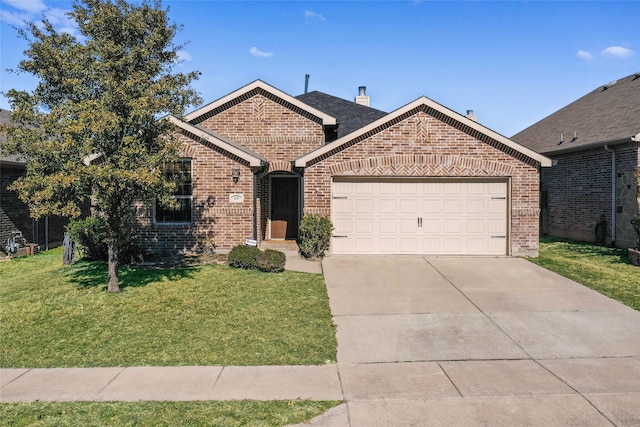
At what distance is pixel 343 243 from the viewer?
1335 centimetres

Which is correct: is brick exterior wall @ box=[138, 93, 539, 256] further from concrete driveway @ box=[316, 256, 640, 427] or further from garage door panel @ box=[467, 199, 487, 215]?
concrete driveway @ box=[316, 256, 640, 427]

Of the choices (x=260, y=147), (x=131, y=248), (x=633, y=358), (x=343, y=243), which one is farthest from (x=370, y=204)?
(x=633, y=358)

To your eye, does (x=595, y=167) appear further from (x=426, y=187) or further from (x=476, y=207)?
(x=426, y=187)

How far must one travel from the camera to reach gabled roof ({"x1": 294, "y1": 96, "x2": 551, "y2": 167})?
12.8 metres

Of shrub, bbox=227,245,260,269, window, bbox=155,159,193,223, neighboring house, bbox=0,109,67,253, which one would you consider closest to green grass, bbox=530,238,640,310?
shrub, bbox=227,245,260,269

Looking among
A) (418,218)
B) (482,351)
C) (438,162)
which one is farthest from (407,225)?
(482,351)

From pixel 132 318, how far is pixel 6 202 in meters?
9.45

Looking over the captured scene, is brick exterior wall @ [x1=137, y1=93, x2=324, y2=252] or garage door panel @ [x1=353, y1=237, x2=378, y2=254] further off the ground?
brick exterior wall @ [x1=137, y1=93, x2=324, y2=252]

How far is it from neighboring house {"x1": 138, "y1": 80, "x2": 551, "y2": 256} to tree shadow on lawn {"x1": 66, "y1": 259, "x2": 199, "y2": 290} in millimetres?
1688

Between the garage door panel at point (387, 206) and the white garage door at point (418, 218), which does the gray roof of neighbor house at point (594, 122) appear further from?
the garage door panel at point (387, 206)

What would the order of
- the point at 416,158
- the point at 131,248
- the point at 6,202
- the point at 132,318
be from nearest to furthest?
the point at 132,318 → the point at 131,248 → the point at 416,158 → the point at 6,202

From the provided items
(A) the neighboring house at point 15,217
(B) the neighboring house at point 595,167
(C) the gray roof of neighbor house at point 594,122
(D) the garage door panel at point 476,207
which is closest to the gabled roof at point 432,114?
(B) the neighboring house at point 595,167

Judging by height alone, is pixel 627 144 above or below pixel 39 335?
above

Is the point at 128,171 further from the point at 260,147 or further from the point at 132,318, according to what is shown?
the point at 260,147
